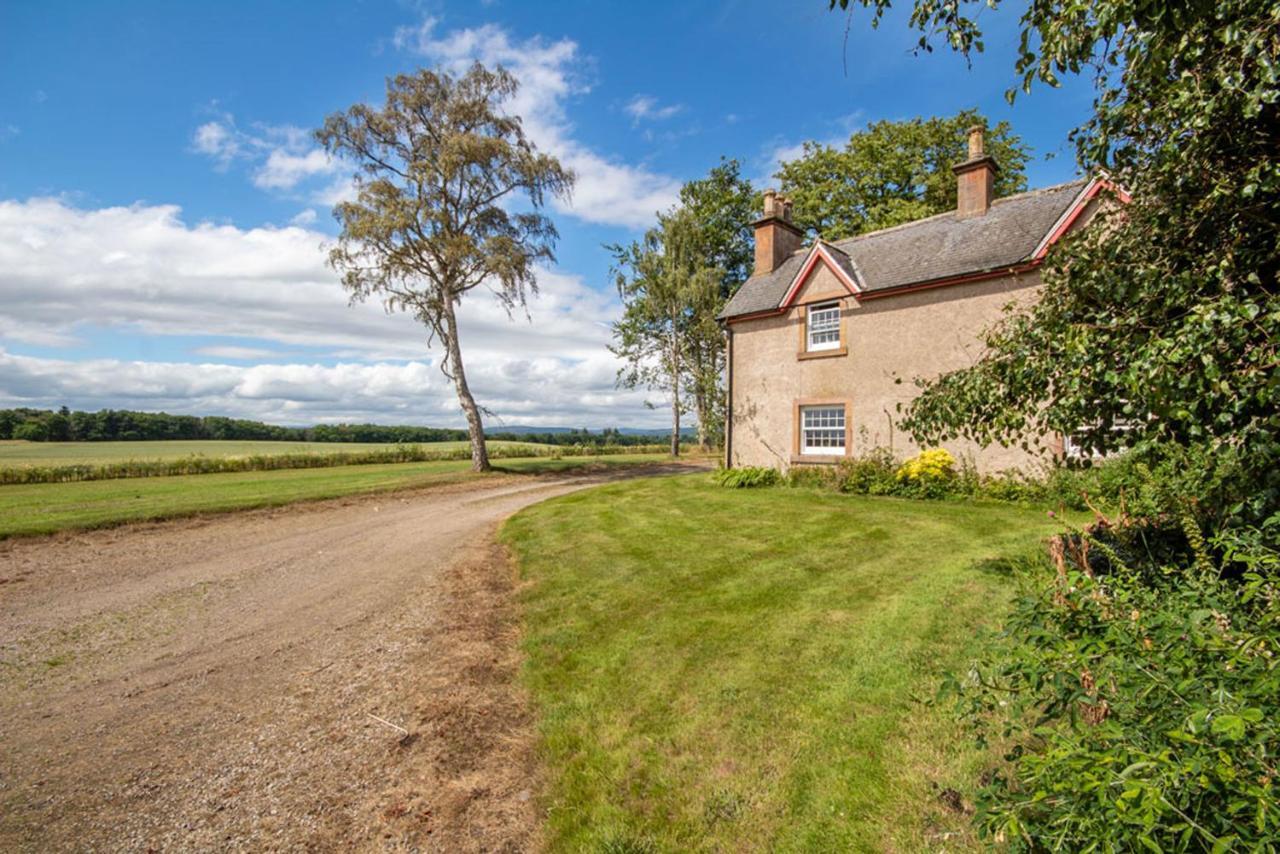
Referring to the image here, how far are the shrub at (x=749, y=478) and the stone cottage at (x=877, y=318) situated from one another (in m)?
1.18

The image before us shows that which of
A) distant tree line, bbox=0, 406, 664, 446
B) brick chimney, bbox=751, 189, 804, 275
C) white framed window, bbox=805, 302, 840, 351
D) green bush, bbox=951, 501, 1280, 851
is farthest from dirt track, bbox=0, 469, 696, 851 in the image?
distant tree line, bbox=0, 406, 664, 446

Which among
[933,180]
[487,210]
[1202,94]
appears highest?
[933,180]

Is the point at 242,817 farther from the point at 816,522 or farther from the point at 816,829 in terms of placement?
the point at 816,522

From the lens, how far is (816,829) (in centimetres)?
328

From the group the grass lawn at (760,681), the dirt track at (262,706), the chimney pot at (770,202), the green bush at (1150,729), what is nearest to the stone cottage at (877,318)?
the chimney pot at (770,202)

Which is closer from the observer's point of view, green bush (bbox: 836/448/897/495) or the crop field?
green bush (bbox: 836/448/897/495)

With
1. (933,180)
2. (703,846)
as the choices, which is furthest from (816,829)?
(933,180)

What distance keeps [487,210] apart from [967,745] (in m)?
23.9

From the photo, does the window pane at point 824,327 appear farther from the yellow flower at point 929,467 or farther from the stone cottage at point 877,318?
the yellow flower at point 929,467

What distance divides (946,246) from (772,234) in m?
6.31

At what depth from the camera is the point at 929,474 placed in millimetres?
13734

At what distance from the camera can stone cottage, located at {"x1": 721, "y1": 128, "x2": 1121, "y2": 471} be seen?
14.0 metres

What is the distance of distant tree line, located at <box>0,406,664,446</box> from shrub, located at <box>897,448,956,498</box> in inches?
1228

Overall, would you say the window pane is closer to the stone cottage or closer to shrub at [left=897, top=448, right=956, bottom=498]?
the stone cottage
